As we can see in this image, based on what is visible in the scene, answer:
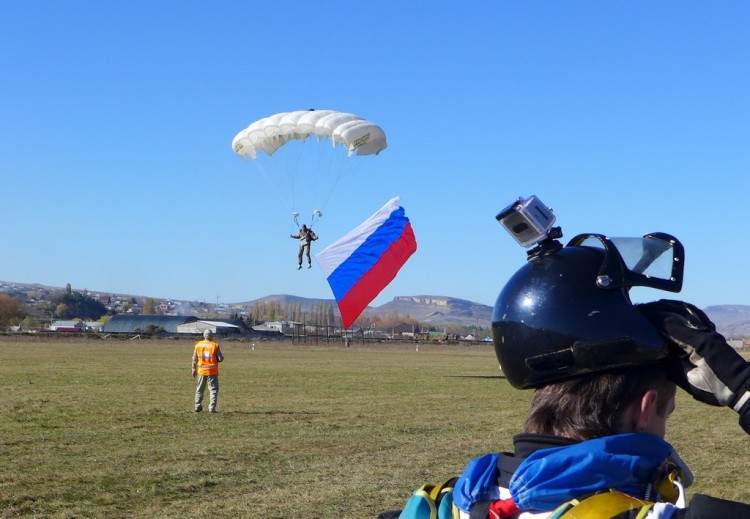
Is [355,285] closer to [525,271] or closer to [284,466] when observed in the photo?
[284,466]

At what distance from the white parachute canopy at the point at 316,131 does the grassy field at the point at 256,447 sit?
22.0 ft

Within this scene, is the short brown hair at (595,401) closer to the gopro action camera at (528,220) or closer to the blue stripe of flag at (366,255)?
the gopro action camera at (528,220)

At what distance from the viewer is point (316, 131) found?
80.3 feet

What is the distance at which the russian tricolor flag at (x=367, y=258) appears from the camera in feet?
81.2

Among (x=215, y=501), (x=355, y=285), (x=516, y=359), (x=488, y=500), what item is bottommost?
(x=215, y=501)

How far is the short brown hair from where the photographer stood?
179 cm

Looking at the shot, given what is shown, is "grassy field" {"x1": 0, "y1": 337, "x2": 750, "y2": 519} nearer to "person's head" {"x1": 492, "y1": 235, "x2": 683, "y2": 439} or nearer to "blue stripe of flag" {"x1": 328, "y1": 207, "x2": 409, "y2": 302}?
"blue stripe of flag" {"x1": 328, "y1": 207, "x2": 409, "y2": 302}

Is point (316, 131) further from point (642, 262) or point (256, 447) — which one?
point (642, 262)

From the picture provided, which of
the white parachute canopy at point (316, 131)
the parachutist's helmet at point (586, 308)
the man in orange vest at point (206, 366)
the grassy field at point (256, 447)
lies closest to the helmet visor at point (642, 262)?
the parachutist's helmet at point (586, 308)

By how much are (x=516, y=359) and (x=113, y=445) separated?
11.6 meters

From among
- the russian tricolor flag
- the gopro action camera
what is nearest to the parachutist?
the russian tricolor flag

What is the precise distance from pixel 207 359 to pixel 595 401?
1630 centimetres

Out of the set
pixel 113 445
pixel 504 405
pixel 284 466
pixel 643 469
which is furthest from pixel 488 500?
pixel 504 405

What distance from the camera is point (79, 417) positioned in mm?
15922
